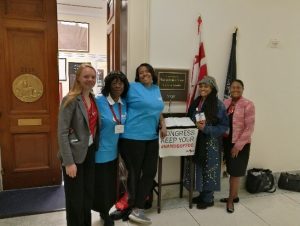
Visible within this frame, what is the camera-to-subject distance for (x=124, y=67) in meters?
2.85

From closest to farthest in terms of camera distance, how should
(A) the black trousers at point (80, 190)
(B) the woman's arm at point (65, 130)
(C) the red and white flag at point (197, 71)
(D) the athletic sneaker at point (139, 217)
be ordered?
1. (B) the woman's arm at point (65, 130)
2. (A) the black trousers at point (80, 190)
3. (D) the athletic sneaker at point (139, 217)
4. (C) the red and white flag at point (197, 71)

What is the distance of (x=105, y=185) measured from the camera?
2076 mm

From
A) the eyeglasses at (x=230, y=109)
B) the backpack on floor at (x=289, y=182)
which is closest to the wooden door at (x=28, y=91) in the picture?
the eyeglasses at (x=230, y=109)

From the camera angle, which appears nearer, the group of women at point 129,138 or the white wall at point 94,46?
the group of women at point 129,138

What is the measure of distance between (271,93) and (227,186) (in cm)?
133

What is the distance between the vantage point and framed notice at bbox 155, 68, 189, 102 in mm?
2740

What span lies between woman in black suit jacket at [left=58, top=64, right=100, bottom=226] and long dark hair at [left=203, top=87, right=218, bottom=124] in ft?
3.85

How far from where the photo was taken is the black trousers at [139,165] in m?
2.25

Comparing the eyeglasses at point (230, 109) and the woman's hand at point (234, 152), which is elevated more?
the eyeglasses at point (230, 109)

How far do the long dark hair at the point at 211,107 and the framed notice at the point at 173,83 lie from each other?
38 cm

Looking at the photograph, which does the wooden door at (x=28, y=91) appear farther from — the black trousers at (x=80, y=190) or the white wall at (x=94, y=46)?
the white wall at (x=94, y=46)

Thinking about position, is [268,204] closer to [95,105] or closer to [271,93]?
[271,93]

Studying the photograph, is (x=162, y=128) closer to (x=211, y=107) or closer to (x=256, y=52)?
(x=211, y=107)

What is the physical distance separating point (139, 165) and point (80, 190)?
0.64 meters
